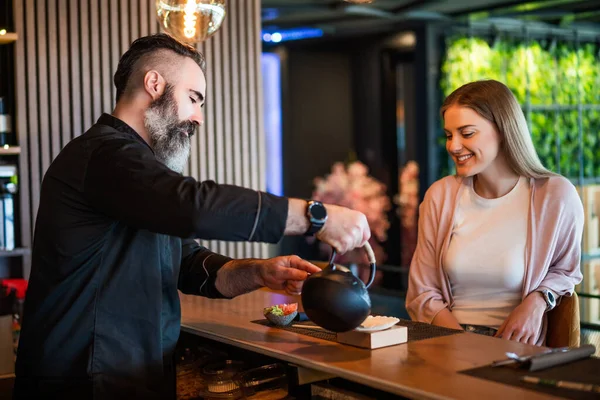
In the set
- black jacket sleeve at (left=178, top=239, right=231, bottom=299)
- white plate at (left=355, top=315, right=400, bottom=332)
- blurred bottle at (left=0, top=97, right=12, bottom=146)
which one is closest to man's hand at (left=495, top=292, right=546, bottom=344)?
white plate at (left=355, top=315, right=400, bottom=332)

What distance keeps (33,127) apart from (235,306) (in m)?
1.53

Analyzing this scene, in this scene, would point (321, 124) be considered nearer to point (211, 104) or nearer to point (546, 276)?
point (211, 104)

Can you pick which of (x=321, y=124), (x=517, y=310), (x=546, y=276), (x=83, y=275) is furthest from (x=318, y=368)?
(x=321, y=124)

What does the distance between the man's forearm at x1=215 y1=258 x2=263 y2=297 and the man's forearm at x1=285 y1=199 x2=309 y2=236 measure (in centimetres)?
51

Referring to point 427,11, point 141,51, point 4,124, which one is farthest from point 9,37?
point 427,11

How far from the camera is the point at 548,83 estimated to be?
612 cm

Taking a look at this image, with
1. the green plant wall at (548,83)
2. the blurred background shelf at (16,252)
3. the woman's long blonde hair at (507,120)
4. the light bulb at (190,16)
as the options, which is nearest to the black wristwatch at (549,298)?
the woman's long blonde hair at (507,120)

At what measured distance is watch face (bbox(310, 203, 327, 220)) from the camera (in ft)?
5.72

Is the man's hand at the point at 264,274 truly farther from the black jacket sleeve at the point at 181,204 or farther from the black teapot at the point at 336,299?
the black jacket sleeve at the point at 181,204

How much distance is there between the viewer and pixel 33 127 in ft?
11.9

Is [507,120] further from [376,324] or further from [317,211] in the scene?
[317,211]

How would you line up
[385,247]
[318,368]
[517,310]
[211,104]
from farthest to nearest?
[385,247] → [211,104] → [517,310] → [318,368]

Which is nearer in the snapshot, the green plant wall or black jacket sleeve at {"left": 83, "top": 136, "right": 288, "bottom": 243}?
black jacket sleeve at {"left": 83, "top": 136, "right": 288, "bottom": 243}

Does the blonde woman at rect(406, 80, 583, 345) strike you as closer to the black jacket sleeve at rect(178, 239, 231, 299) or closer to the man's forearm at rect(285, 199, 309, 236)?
the black jacket sleeve at rect(178, 239, 231, 299)
